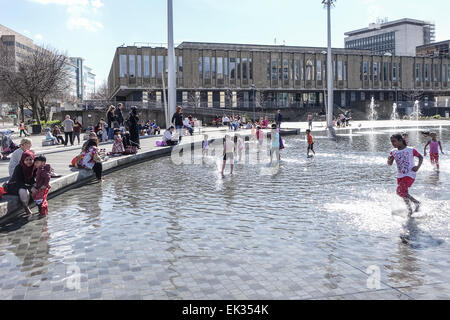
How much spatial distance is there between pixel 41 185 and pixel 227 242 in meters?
4.01

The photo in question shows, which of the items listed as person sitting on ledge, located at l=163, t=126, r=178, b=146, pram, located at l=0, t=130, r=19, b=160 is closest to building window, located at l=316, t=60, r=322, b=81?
person sitting on ledge, located at l=163, t=126, r=178, b=146

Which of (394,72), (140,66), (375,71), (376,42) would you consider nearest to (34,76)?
Answer: (140,66)

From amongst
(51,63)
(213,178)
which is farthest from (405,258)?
(51,63)

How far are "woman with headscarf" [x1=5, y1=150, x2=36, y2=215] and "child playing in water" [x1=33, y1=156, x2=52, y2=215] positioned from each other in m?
0.17

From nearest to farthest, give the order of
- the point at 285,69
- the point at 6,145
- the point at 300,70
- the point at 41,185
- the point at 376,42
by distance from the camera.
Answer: the point at 41,185
the point at 6,145
the point at 285,69
the point at 300,70
the point at 376,42

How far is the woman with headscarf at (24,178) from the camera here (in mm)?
8641

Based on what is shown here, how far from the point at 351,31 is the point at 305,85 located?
120 metres

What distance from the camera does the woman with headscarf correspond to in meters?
8.64

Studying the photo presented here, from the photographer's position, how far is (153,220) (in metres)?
A: 7.95

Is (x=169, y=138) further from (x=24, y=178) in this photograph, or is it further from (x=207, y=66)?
(x=207, y=66)

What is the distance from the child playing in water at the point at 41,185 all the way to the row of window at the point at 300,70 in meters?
71.5

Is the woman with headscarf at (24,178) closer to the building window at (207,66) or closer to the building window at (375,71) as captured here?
the building window at (207,66)

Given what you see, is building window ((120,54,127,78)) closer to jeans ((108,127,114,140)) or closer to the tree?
the tree

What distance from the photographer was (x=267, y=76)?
3071 inches
